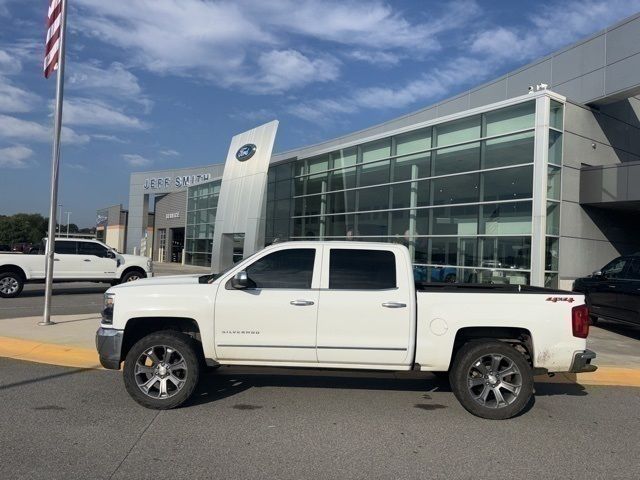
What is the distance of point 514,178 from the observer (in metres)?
16.9

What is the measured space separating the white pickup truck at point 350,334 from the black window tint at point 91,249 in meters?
12.5

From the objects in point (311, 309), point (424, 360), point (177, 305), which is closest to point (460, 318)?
point (424, 360)

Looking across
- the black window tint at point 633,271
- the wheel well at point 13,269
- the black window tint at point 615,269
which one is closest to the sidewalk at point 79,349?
the black window tint at point 633,271

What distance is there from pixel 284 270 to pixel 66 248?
526 inches

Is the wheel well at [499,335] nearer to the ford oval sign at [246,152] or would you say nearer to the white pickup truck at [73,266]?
the white pickup truck at [73,266]

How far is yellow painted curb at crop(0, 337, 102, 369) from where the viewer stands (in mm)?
7793

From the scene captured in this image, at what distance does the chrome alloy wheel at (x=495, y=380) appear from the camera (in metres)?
5.68

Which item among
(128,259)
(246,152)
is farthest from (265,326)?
(246,152)

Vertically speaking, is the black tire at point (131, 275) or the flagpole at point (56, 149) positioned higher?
the flagpole at point (56, 149)

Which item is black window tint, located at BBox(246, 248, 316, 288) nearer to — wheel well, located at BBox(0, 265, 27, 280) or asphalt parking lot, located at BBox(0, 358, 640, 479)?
asphalt parking lot, located at BBox(0, 358, 640, 479)

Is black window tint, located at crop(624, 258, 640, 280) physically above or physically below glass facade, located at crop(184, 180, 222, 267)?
below

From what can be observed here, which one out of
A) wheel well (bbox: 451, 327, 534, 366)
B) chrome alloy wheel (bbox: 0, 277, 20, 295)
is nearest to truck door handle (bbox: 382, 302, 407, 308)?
wheel well (bbox: 451, 327, 534, 366)

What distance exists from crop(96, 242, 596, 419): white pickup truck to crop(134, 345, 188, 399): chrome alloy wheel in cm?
1

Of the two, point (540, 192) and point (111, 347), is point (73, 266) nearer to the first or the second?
point (111, 347)
